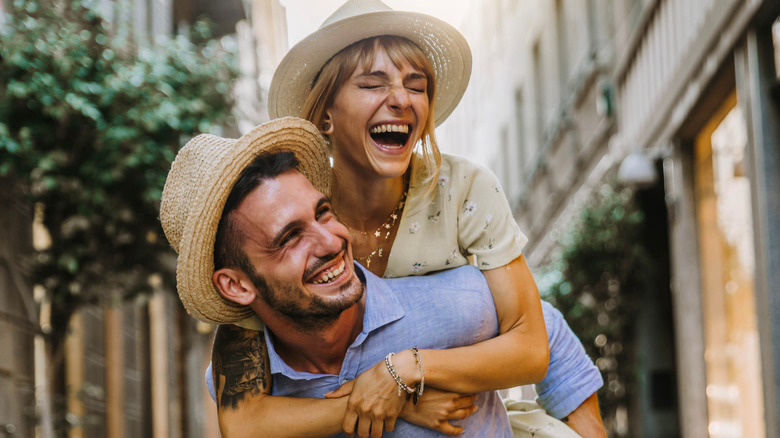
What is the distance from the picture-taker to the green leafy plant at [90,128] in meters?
6.44

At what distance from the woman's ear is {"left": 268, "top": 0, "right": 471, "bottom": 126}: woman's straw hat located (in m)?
0.13

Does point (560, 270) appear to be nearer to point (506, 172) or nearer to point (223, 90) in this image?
point (223, 90)

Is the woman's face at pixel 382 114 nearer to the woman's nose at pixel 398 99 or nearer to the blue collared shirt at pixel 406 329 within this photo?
the woman's nose at pixel 398 99

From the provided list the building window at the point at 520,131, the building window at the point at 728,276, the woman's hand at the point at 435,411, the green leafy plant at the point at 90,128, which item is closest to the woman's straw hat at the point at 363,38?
the woman's hand at the point at 435,411

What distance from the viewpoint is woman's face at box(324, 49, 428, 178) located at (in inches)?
108

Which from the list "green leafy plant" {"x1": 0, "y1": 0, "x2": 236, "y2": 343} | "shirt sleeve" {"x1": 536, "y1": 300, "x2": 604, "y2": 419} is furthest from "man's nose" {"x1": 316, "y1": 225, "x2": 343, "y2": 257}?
"green leafy plant" {"x1": 0, "y1": 0, "x2": 236, "y2": 343}

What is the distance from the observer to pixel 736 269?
26.1ft

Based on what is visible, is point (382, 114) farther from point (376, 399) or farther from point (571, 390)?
point (571, 390)

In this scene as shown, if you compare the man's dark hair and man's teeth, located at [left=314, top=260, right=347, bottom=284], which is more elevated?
the man's dark hair

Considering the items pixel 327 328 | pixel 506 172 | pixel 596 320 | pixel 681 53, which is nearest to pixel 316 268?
pixel 327 328

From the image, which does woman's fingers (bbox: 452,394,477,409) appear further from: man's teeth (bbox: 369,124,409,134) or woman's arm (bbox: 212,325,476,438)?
man's teeth (bbox: 369,124,409,134)

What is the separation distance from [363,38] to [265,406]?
1.10 metres

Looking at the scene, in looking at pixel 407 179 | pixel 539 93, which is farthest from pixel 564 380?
pixel 539 93

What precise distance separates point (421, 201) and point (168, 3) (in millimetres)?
12919
